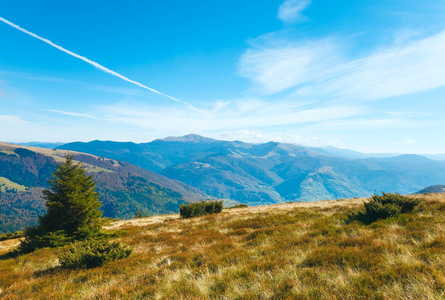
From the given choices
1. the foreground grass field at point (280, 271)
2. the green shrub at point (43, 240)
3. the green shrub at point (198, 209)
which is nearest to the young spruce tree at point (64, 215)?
the green shrub at point (43, 240)

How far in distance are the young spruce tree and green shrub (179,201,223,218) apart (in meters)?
10.8

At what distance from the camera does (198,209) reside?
81.0 ft

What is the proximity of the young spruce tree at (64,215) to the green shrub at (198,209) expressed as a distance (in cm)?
1081

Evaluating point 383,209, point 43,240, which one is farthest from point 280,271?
point 43,240

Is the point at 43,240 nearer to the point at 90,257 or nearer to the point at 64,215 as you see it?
the point at 64,215

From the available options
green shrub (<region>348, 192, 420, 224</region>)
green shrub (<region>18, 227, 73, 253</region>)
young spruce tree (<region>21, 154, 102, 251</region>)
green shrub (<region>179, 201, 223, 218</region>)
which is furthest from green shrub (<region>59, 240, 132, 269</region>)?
green shrub (<region>179, 201, 223, 218</region>)

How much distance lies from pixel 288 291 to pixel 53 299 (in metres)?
6.71

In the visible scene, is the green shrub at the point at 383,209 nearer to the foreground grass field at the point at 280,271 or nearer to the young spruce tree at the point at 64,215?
the foreground grass field at the point at 280,271

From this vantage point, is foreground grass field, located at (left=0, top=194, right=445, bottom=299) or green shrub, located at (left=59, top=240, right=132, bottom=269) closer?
foreground grass field, located at (left=0, top=194, right=445, bottom=299)

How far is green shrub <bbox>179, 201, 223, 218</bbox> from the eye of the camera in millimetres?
24594

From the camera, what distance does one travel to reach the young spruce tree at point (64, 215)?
1384cm

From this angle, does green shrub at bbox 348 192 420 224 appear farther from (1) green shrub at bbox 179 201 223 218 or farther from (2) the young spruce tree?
(2) the young spruce tree

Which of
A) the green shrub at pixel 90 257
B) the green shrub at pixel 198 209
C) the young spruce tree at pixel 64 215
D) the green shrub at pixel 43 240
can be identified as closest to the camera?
the green shrub at pixel 90 257

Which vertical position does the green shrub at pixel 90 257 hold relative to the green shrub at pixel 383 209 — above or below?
below
